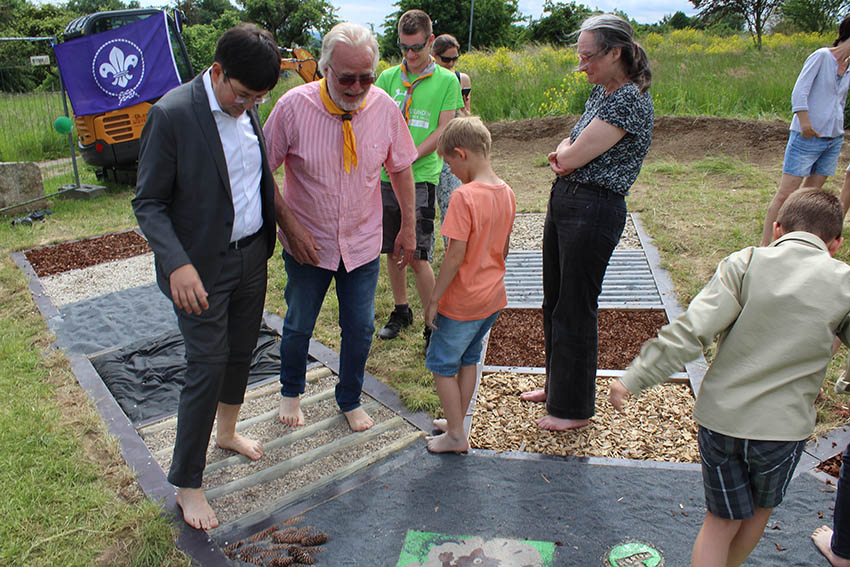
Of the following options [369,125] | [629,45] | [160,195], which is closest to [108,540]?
[160,195]

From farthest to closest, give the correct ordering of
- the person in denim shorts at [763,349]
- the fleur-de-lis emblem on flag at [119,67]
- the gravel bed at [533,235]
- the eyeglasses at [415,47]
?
the fleur-de-lis emblem on flag at [119,67] < the gravel bed at [533,235] < the eyeglasses at [415,47] < the person in denim shorts at [763,349]

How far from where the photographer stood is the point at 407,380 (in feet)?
12.8

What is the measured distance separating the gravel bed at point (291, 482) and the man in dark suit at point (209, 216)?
13 centimetres

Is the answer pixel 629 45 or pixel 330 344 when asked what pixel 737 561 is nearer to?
pixel 629 45

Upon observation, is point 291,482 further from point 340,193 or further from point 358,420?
point 340,193

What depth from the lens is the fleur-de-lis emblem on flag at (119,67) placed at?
29.2 ft

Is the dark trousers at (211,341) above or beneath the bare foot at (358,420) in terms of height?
above

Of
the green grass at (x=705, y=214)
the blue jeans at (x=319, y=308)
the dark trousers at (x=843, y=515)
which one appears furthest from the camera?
the green grass at (x=705, y=214)

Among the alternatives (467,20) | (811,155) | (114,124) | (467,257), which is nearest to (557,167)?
(467,257)

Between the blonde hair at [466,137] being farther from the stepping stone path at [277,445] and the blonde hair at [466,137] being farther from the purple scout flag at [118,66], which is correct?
the purple scout flag at [118,66]

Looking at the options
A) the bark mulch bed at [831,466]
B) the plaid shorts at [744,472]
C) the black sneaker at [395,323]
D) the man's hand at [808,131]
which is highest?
the man's hand at [808,131]

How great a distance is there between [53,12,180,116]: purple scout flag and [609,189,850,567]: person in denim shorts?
9138 mm

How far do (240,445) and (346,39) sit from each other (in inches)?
78.2

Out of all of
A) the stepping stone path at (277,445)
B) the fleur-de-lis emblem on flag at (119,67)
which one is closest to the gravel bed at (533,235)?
the stepping stone path at (277,445)
